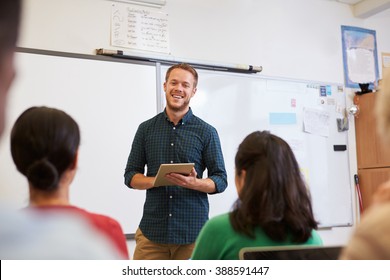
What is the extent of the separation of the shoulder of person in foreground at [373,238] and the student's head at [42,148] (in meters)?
0.57

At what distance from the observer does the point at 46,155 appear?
2.90 feet

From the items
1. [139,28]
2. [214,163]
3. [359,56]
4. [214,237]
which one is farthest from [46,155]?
[359,56]

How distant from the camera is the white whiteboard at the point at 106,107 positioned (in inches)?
73.1

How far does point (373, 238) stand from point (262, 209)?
0.29m

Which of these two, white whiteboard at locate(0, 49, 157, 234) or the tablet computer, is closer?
the tablet computer

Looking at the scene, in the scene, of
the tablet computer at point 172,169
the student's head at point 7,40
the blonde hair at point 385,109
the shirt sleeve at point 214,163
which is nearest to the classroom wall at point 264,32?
the shirt sleeve at point 214,163

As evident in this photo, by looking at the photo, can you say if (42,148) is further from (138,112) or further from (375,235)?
(138,112)

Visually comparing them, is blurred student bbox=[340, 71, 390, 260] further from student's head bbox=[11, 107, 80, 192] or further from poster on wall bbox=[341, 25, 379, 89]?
poster on wall bbox=[341, 25, 379, 89]

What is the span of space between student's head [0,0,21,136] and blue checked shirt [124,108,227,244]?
65 centimetres

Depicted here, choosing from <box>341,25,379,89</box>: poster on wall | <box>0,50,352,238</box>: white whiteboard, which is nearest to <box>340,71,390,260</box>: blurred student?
<box>0,50,352,238</box>: white whiteboard

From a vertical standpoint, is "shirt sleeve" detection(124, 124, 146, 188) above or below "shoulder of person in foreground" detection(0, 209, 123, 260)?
above

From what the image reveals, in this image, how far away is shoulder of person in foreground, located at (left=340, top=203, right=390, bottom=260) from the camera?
27.2 inches

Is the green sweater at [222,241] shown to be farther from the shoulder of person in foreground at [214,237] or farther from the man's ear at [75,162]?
the man's ear at [75,162]
